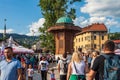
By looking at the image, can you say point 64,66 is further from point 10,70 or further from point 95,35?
point 95,35

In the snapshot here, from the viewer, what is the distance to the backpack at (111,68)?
693 cm

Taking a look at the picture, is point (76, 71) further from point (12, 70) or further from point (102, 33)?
point (102, 33)

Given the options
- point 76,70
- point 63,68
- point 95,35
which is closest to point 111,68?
point 76,70

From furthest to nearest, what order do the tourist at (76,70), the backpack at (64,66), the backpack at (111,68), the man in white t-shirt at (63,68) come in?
1. the backpack at (64,66)
2. the man in white t-shirt at (63,68)
3. the tourist at (76,70)
4. the backpack at (111,68)

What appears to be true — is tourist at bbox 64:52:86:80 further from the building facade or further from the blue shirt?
the building facade

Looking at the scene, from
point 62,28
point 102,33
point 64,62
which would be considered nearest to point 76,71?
point 64,62

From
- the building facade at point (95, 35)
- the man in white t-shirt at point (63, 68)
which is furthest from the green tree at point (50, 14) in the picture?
the building facade at point (95, 35)

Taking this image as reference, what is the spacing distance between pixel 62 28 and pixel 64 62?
27.9 metres

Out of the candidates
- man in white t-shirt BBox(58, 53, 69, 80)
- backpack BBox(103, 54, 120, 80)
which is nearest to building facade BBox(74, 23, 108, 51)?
man in white t-shirt BBox(58, 53, 69, 80)

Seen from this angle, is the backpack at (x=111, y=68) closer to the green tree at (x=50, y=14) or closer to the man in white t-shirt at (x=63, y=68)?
the man in white t-shirt at (x=63, y=68)

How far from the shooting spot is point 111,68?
6.93 m

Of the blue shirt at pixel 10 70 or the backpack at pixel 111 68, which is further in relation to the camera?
the blue shirt at pixel 10 70

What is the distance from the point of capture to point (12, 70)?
848cm

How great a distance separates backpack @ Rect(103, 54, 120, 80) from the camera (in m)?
6.93
